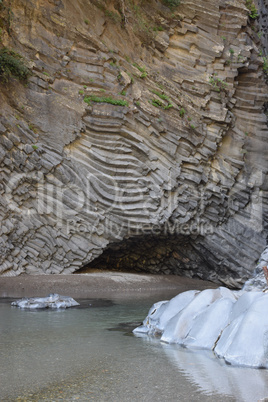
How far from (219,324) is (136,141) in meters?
11.4

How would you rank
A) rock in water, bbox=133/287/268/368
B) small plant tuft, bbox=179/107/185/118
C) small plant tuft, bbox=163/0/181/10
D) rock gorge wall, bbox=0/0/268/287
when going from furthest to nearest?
1. small plant tuft, bbox=163/0/181/10
2. small plant tuft, bbox=179/107/185/118
3. rock gorge wall, bbox=0/0/268/287
4. rock in water, bbox=133/287/268/368

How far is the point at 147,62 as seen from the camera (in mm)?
18484

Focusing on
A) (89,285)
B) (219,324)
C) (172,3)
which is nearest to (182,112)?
(172,3)

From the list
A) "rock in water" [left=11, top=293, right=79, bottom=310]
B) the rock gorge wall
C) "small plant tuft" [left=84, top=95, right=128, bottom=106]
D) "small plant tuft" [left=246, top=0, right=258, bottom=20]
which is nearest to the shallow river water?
"rock in water" [left=11, top=293, right=79, bottom=310]

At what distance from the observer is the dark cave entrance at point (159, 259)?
18.6 meters

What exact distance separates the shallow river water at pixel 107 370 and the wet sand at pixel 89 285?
604 centimetres

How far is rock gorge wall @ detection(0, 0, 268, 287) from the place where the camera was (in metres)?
15.3

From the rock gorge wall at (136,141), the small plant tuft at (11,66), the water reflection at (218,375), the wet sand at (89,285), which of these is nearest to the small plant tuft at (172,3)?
the rock gorge wall at (136,141)

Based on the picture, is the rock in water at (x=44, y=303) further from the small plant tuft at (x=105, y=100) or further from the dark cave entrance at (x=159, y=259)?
the small plant tuft at (x=105, y=100)

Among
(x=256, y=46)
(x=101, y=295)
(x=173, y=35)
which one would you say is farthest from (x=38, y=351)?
(x=256, y=46)

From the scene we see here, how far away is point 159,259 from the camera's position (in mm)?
19609

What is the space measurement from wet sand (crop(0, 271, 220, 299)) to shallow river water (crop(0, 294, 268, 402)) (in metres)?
6.04

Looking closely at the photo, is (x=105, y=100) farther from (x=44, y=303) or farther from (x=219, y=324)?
(x=219, y=324)

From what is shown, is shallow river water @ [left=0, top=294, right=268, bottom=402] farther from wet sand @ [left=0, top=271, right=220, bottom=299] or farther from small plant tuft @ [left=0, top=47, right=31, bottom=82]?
small plant tuft @ [left=0, top=47, right=31, bottom=82]
